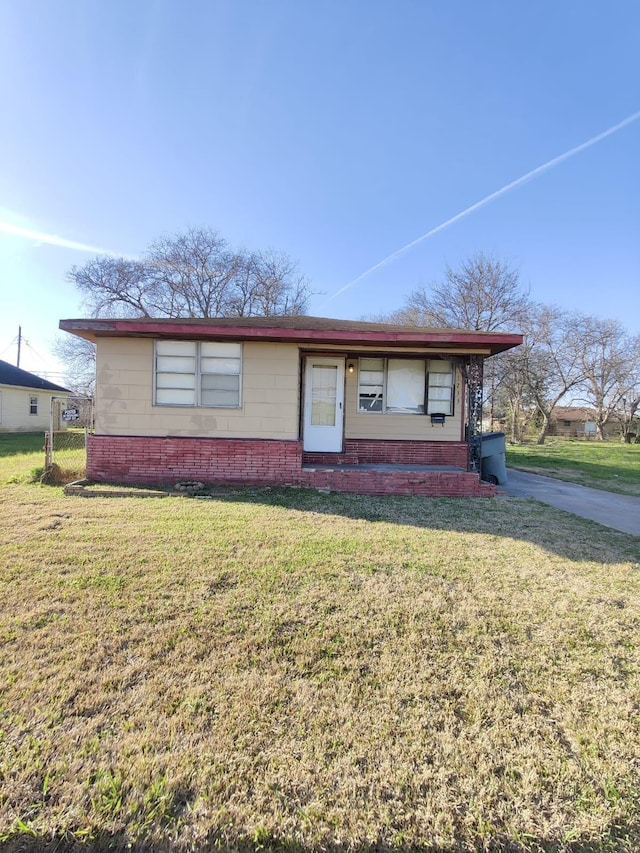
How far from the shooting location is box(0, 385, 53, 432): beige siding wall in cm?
1975

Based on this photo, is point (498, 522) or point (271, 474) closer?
point (498, 522)

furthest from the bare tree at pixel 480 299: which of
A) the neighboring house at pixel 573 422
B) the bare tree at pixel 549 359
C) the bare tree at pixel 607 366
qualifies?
the neighboring house at pixel 573 422

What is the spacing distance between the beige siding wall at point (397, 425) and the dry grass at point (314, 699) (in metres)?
4.61

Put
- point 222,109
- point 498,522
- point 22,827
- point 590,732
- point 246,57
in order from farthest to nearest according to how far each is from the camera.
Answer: point 222,109
point 246,57
point 498,522
point 590,732
point 22,827

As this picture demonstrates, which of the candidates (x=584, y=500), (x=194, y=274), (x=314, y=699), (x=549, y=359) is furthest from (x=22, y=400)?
(x=549, y=359)

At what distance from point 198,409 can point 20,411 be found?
19.1 m

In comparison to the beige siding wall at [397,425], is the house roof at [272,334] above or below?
above

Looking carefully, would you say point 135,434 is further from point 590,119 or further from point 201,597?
point 590,119

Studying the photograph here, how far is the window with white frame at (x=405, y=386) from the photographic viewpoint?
8523mm

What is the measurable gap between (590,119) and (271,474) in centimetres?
1440

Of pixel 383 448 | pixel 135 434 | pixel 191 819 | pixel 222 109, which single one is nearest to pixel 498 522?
pixel 383 448

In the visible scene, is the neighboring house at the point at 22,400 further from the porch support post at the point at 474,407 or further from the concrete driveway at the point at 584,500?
the concrete driveway at the point at 584,500

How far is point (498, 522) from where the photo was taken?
5.44 m

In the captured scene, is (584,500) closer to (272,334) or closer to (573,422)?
(272,334)
